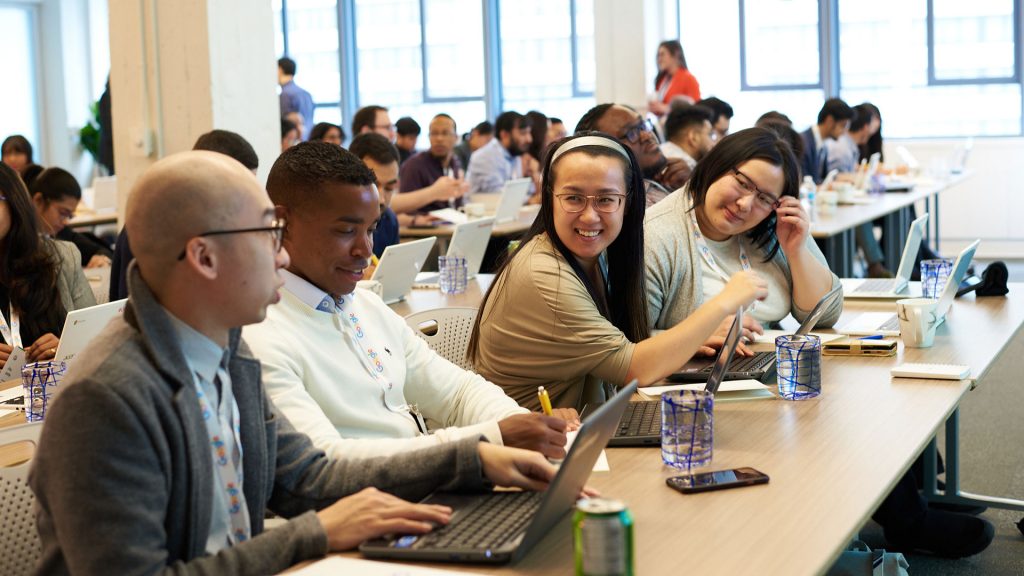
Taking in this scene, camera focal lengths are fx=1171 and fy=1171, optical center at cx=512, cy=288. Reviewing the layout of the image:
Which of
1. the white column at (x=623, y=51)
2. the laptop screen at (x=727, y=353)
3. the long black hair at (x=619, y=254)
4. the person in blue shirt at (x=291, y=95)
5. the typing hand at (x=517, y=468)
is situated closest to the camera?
the typing hand at (x=517, y=468)

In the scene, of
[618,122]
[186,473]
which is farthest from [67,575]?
[618,122]

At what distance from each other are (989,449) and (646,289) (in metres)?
2.43

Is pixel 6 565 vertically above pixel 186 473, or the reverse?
pixel 186 473

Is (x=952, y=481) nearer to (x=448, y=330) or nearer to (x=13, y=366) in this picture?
(x=448, y=330)

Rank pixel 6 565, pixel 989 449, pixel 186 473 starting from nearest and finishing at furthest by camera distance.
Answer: pixel 186 473 < pixel 6 565 < pixel 989 449

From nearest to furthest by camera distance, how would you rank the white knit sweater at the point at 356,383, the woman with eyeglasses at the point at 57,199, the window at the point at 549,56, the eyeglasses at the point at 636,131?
the white knit sweater at the point at 356,383 < the eyeglasses at the point at 636,131 < the woman with eyeglasses at the point at 57,199 < the window at the point at 549,56

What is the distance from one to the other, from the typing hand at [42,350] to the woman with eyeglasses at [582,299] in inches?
50.5

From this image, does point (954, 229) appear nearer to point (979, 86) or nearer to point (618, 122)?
point (979, 86)

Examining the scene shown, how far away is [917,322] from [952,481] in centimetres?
83

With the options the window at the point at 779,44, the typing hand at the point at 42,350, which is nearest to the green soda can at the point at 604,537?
the typing hand at the point at 42,350

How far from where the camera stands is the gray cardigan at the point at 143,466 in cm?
131

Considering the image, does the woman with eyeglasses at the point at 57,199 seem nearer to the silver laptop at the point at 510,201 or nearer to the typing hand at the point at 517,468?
the silver laptop at the point at 510,201

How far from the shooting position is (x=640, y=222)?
2775mm

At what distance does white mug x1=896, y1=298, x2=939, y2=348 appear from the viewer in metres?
2.98
